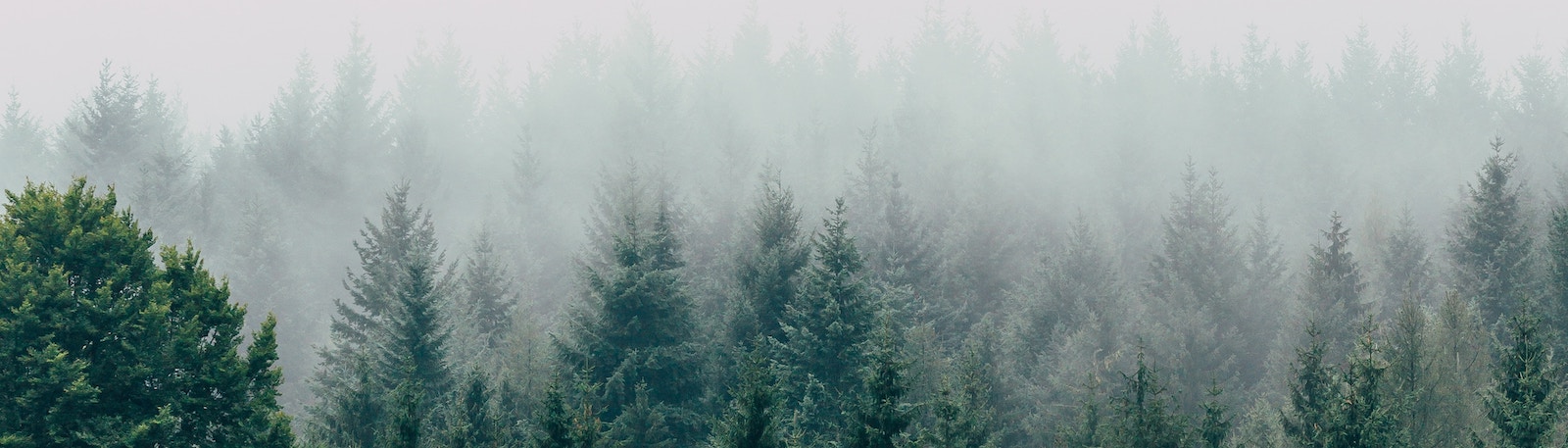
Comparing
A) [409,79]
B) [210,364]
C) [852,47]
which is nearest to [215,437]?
[210,364]

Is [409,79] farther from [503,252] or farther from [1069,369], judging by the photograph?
[1069,369]

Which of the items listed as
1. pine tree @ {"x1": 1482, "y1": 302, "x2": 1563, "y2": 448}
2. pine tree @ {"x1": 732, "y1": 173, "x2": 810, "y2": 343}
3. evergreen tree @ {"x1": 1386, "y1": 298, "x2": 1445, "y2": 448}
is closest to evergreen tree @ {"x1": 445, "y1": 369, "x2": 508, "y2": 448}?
pine tree @ {"x1": 732, "y1": 173, "x2": 810, "y2": 343}

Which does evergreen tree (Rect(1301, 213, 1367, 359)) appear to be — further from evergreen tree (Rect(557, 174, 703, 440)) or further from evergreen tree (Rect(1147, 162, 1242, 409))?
evergreen tree (Rect(557, 174, 703, 440))

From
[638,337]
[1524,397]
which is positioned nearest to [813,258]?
[638,337]

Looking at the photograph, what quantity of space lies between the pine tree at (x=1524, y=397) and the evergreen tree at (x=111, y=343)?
87.0 ft

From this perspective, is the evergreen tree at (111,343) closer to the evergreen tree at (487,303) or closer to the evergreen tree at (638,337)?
the evergreen tree at (638,337)

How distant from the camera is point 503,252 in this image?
58.3m

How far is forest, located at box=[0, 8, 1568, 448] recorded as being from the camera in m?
23.6

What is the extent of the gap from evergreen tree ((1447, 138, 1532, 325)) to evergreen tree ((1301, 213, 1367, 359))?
3.76 meters

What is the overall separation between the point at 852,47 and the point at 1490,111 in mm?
53106

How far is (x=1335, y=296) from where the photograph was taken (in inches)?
1533

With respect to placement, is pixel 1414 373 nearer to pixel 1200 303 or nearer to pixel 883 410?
pixel 1200 303

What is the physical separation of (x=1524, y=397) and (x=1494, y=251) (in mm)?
18795

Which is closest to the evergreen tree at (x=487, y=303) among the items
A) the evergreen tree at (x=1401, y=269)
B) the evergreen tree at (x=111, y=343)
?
the evergreen tree at (x=111, y=343)
